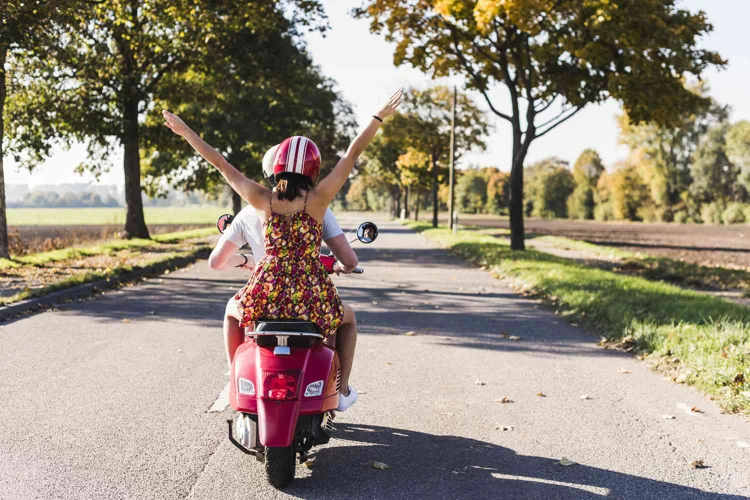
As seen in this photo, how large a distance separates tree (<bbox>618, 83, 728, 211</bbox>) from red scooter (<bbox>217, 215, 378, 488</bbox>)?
76.4m

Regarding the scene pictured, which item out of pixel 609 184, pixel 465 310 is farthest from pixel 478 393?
pixel 609 184

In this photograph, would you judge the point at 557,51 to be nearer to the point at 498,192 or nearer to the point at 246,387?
the point at 246,387

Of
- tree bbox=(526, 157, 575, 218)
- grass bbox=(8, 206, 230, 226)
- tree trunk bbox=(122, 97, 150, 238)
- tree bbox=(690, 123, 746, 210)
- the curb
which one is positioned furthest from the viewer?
tree bbox=(526, 157, 575, 218)

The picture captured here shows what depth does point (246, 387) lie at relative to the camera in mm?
3672

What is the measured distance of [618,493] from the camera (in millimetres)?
3857

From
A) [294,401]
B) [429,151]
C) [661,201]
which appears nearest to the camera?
[294,401]

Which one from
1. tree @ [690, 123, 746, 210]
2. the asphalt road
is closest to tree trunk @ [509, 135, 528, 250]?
the asphalt road

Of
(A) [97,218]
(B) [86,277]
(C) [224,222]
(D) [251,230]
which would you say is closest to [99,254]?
(B) [86,277]

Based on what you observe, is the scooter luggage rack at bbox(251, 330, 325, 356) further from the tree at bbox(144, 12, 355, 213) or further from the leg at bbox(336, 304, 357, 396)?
the tree at bbox(144, 12, 355, 213)

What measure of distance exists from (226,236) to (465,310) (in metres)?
7.03

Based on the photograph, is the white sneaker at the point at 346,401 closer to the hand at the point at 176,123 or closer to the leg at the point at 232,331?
the leg at the point at 232,331

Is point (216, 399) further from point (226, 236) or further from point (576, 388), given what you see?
point (576, 388)

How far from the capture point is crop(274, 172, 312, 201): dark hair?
3.71 meters

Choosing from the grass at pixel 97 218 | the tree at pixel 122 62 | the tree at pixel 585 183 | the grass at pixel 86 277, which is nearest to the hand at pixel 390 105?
the grass at pixel 86 277
